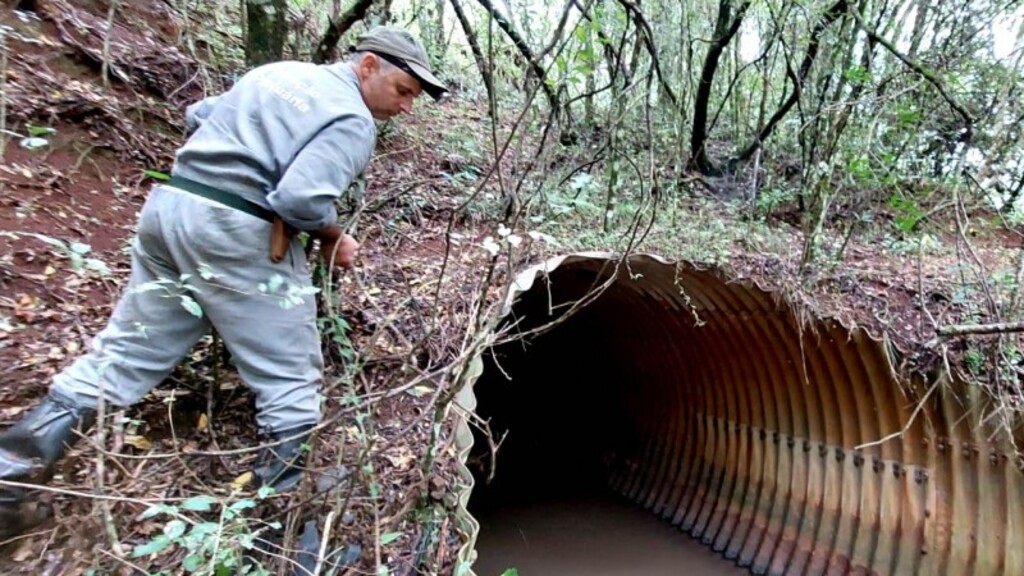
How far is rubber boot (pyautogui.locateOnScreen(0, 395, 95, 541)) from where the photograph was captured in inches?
79.0

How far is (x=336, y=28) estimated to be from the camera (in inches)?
179

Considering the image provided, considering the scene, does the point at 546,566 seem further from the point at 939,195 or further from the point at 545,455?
the point at 939,195

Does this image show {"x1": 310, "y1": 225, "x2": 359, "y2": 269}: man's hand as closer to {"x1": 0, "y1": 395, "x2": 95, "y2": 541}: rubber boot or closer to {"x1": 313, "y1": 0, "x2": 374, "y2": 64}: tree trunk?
{"x1": 0, "y1": 395, "x2": 95, "y2": 541}: rubber boot

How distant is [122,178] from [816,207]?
4.82 m

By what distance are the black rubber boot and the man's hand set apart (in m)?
0.65

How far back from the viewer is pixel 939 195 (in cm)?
612

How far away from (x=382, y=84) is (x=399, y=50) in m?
0.14

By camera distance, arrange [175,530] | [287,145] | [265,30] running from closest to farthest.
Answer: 1. [175,530]
2. [287,145]
3. [265,30]

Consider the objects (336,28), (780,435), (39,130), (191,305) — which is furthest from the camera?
(780,435)

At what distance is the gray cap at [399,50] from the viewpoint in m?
2.32

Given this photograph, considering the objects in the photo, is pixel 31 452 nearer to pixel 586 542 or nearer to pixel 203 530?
pixel 203 530

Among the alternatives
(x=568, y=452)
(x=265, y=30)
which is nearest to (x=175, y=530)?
(x=265, y=30)

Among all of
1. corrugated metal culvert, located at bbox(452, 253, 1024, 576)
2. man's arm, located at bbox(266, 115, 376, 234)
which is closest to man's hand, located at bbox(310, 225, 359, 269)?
man's arm, located at bbox(266, 115, 376, 234)

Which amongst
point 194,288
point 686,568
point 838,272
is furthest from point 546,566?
point 194,288
